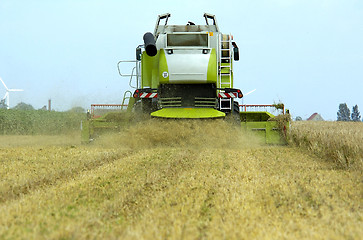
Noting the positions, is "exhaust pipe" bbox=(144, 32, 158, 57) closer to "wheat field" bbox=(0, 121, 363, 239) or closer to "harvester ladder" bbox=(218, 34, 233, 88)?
"harvester ladder" bbox=(218, 34, 233, 88)

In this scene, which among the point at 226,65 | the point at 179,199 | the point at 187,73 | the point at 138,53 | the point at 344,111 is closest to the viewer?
the point at 179,199

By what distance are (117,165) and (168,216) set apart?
11.6 ft

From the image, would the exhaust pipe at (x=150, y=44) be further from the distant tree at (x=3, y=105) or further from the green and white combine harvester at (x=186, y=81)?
the distant tree at (x=3, y=105)

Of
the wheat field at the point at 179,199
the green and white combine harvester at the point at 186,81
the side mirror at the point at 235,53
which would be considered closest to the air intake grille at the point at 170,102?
the green and white combine harvester at the point at 186,81

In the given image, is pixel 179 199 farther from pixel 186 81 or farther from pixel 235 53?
pixel 235 53

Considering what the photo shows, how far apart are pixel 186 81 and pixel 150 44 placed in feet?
4.44

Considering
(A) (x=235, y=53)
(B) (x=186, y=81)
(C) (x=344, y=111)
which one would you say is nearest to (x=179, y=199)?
(B) (x=186, y=81)

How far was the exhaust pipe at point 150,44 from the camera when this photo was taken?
10680 mm

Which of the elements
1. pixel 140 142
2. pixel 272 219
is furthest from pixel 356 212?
pixel 140 142

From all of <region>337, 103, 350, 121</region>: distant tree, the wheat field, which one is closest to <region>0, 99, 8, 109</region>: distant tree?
the wheat field

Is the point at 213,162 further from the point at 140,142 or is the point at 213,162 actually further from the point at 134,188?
the point at 140,142

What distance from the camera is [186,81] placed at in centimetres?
1052

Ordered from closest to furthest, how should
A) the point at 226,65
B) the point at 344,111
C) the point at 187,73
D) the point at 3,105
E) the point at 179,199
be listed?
the point at 179,199, the point at 187,73, the point at 226,65, the point at 3,105, the point at 344,111

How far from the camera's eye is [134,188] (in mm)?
4781
